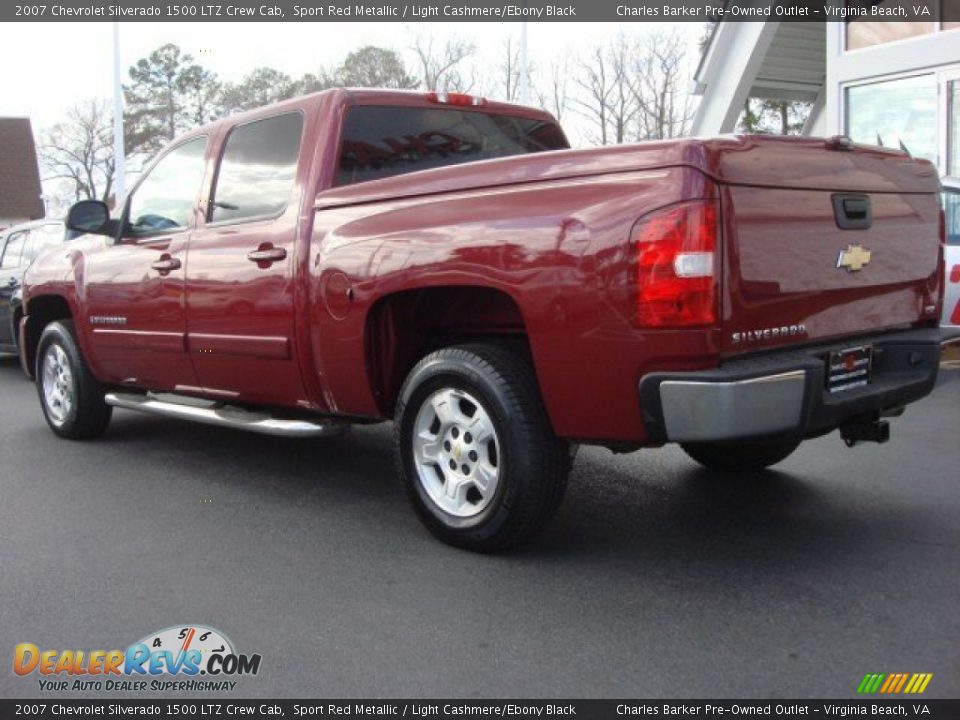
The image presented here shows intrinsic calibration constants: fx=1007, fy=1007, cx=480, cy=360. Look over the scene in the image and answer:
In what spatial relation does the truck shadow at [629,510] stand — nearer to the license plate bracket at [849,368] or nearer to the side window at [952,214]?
the license plate bracket at [849,368]

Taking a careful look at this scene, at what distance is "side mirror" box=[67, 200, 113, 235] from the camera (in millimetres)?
6016

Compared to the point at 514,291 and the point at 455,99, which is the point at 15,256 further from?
the point at 514,291

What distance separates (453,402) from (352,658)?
126 cm

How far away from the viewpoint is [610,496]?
5070 millimetres

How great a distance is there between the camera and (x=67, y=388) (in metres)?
6.77

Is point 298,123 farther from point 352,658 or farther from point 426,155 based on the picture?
point 352,658

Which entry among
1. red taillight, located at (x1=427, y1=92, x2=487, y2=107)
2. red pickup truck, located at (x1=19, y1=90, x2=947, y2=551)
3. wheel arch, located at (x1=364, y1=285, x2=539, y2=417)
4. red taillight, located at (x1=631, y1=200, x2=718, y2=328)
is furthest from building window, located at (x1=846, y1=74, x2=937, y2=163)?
red taillight, located at (x1=631, y1=200, x2=718, y2=328)

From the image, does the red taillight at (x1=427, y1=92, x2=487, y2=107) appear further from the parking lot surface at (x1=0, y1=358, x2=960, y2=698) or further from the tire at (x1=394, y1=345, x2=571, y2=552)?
the parking lot surface at (x1=0, y1=358, x2=960, y2=698)

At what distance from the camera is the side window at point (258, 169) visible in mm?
5004

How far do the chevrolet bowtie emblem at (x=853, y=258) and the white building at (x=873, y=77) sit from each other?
29.9ft
